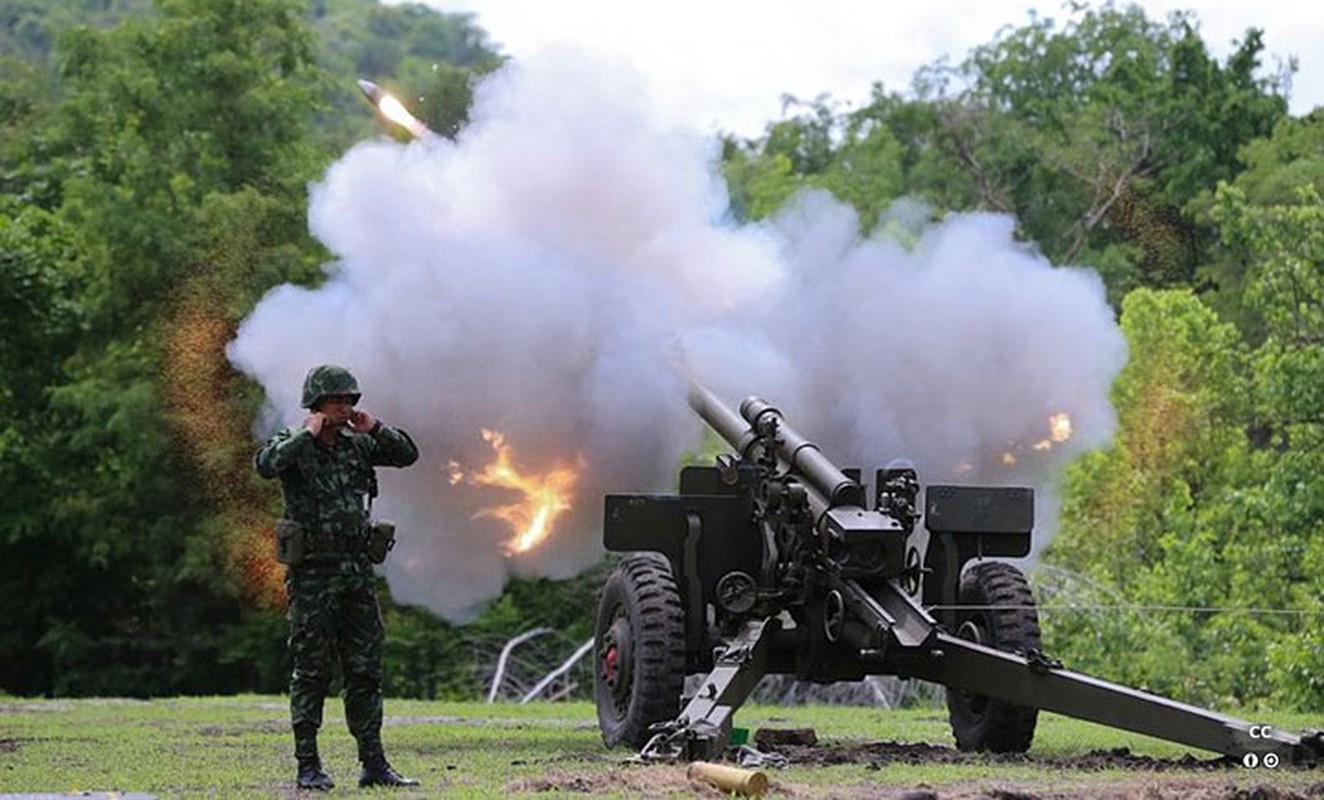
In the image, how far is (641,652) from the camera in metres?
15.4

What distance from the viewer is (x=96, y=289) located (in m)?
43.1

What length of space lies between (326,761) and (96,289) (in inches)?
1148

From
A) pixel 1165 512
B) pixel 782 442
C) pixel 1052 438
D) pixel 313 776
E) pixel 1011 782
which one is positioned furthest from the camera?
pixel 1165 512

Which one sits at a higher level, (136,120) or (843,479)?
(136,120)

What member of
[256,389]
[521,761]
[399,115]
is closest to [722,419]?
[521,761]

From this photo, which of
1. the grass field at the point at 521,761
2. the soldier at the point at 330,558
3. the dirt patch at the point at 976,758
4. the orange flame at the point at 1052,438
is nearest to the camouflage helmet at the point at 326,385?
the soldier at the point at 330,558

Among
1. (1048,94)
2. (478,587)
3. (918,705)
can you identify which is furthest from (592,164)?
(1048,94)

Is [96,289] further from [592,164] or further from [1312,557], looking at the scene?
[592,164]

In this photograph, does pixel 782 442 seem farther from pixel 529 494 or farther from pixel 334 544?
pixel 334 544

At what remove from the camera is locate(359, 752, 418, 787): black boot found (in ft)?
43.1

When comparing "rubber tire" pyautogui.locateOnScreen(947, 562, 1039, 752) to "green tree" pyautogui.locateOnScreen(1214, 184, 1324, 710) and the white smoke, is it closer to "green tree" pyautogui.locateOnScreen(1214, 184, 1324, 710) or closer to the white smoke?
the white smoke

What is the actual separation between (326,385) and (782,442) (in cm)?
359

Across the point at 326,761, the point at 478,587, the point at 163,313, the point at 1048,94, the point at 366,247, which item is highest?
the point at 1048,94

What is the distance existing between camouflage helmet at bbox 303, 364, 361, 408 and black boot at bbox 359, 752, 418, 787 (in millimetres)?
1738
